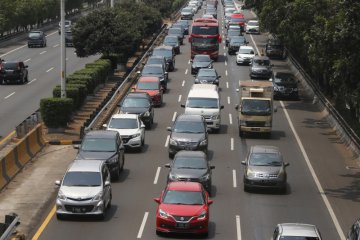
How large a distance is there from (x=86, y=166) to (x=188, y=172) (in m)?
4.09

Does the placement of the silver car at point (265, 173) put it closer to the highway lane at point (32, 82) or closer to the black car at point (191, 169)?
the black car at point (191, 169)

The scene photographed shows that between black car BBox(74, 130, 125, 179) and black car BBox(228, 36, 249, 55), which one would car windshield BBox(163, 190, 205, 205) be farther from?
black car BBox(228, 36, 249, 55)

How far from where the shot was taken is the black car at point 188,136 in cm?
3825

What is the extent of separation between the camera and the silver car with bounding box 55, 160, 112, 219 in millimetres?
27672

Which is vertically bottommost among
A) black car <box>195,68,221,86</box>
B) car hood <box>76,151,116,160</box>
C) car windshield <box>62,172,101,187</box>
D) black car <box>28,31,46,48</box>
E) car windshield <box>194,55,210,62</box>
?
black car <box>28,31,46,48</box>

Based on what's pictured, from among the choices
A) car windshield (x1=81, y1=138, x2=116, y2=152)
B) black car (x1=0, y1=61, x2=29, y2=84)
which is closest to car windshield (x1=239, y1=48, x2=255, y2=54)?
black car (x1=0, y1=61, x2=29, y2=84)

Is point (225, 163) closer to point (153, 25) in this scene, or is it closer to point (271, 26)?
point (271, 26)

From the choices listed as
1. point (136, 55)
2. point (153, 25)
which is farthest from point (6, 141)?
point (153, 25)

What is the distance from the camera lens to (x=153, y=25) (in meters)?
97.9

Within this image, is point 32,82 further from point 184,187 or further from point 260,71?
point 184,187

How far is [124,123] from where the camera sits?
132ft

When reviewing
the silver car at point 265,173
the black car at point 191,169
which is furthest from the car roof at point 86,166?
the silver car at point 265,173

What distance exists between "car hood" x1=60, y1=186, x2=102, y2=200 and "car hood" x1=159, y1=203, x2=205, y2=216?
2503 mm

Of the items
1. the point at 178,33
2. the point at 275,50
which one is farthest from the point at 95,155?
the point at 178,33
